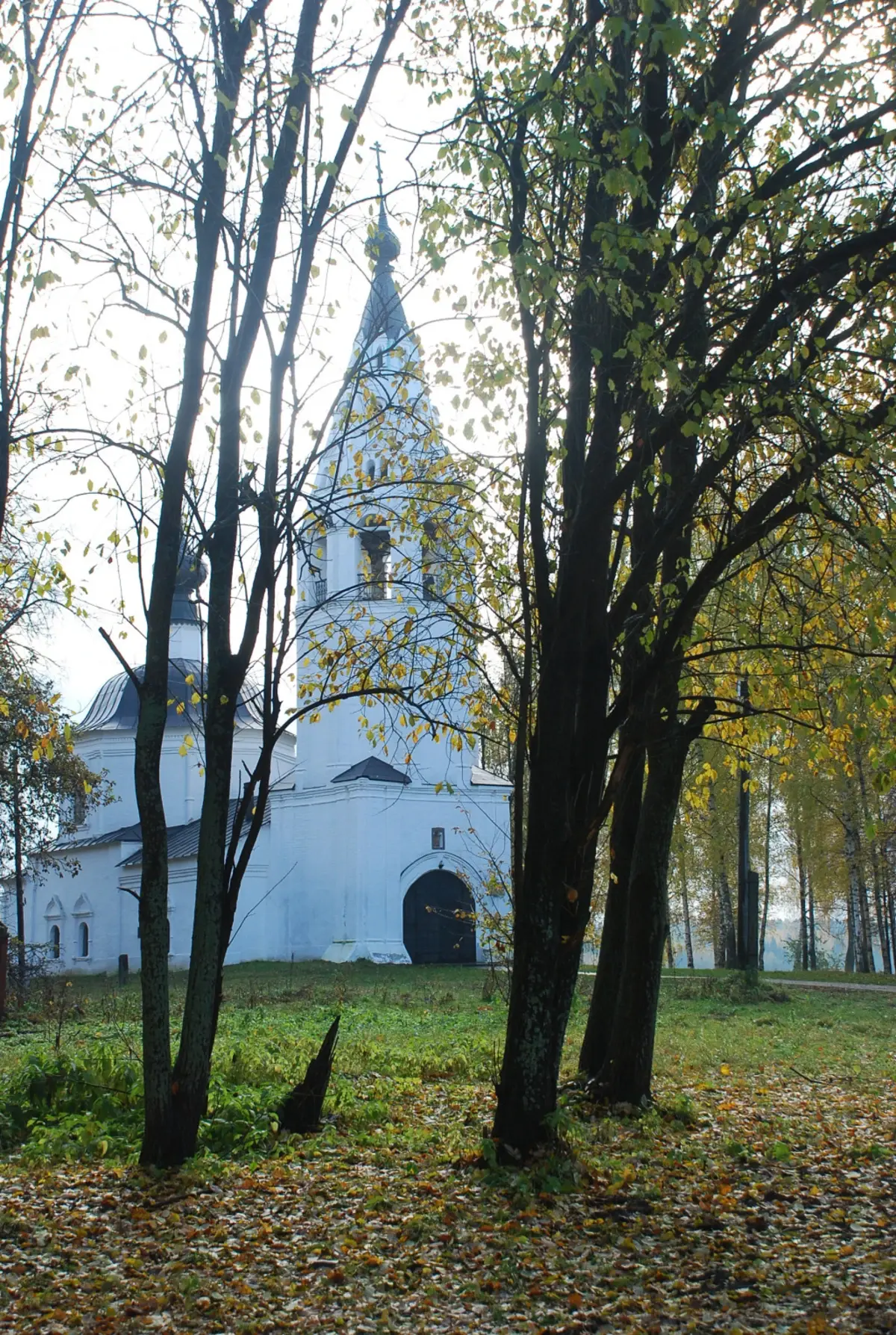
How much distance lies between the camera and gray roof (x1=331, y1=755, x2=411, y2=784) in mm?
34625

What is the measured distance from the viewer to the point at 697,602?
6.93 metres

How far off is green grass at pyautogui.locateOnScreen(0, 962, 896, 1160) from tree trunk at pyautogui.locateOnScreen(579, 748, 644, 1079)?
87 centimetres

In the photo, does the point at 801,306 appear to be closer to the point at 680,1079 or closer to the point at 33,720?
the point at 680,1079

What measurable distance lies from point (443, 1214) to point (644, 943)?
2.81 meters

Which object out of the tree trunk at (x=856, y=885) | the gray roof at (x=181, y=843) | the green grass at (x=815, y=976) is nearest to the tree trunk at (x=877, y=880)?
the tree trunk at (x=856, y=885)

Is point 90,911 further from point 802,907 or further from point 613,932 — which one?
point 613,932

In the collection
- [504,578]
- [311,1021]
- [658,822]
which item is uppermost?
[504,578]

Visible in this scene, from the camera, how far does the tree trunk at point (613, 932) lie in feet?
28.4

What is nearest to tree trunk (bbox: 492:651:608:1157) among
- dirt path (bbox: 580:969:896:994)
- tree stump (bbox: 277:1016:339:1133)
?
tree stump (bbox: 277:1016:339:1133)

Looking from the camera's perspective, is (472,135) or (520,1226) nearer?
(520,1226)

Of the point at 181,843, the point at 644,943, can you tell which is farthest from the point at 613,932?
the point at 181,843

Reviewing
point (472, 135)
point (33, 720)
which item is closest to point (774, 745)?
point (472, 135)

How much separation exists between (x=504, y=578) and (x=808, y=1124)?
4.54 meters

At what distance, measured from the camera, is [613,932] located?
29.5 ft
